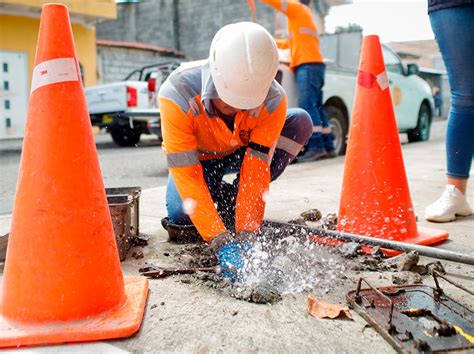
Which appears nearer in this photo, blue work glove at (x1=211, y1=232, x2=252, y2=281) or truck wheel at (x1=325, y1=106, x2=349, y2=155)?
blue work glove at (x1=211, y1=232, x2=252, y2=281)

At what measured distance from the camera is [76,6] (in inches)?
579

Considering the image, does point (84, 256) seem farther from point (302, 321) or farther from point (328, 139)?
point (328, 139)

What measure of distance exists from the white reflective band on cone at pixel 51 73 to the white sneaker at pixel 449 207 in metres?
2.30

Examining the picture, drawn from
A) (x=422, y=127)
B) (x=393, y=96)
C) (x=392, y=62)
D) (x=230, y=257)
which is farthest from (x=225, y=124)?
(x=422, y=127)

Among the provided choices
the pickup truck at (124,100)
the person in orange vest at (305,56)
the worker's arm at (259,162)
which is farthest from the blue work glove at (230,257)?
the pickup truck at (124,100)

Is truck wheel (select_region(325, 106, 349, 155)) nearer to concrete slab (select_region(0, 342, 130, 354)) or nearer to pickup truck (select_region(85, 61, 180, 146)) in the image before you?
pickup truck (select_region(85, 61, 180, 146))

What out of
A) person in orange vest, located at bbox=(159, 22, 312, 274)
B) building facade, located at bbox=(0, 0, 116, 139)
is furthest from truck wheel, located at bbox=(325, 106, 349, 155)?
building facade, located at bbox=(0, 0, 116, 139)

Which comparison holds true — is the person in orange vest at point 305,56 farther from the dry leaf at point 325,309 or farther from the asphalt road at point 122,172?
the dry leaf at point 325,309

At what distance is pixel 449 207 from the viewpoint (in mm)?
2979

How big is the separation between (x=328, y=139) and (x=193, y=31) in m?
17.6

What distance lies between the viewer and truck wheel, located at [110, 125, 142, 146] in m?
10.6

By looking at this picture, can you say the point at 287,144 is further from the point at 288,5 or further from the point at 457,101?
the point at 288,5

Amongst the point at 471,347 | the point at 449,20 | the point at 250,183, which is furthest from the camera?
the point at 449,20

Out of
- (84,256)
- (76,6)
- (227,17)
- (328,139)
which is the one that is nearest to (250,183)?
(84,256)
